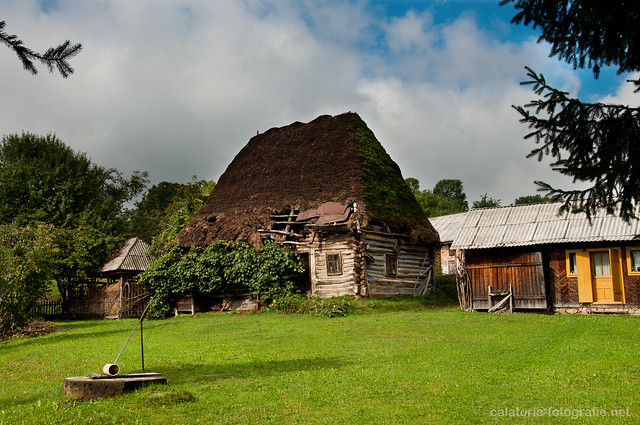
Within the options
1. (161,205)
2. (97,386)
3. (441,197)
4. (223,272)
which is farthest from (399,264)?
(441,197)

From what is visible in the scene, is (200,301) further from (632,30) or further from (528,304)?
(632,30)

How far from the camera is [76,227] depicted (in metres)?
Result: 31.6

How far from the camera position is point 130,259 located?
28.6 m

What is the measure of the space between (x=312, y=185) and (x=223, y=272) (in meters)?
6.07

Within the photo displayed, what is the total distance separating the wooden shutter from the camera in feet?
61.4

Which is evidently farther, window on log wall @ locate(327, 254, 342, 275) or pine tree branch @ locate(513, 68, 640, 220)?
window on log wall @ locate(327, 254, 342, 275)

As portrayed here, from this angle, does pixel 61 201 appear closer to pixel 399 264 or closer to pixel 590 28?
pixel 399 264

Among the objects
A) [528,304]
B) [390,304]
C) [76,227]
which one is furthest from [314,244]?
[76,227]

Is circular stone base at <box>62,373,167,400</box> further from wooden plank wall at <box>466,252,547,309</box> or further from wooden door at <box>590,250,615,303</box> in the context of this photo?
wooden door at <box>590,250,615,303</box>

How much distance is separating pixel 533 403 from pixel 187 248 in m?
22.1

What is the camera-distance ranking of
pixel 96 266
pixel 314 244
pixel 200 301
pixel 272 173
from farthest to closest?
pixel 96 266 → pixel 272 173 → pixel 200 301 → pixel 314 244

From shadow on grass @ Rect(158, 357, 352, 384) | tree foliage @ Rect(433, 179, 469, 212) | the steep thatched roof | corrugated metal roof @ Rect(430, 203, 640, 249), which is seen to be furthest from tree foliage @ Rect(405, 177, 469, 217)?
shadow on grass @ Rect(158, 357, 352, 384)

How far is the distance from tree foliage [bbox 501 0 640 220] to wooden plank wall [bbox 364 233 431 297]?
1695 cm
